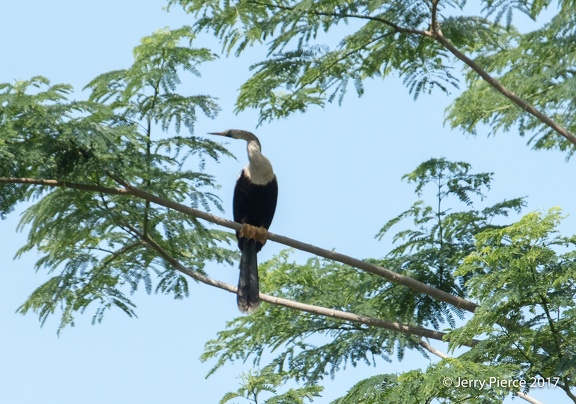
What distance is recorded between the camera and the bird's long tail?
752 centimetres

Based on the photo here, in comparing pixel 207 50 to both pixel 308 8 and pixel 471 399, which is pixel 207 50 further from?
pixel 471 399

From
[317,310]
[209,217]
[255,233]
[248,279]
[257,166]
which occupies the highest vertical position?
[257,166]

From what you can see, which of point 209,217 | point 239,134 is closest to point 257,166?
→ point 239,134

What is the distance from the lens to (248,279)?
25.1 feet

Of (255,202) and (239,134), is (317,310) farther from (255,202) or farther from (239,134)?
(239,134)

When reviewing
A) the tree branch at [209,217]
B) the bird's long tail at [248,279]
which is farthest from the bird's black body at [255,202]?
the tree branch at [209,217]

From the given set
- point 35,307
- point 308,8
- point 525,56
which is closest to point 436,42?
point 525,56

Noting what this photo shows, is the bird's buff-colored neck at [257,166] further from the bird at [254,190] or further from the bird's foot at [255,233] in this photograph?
the bird's foot at [255,233]

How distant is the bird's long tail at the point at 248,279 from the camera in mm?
7516

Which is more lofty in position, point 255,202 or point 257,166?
point 257,166

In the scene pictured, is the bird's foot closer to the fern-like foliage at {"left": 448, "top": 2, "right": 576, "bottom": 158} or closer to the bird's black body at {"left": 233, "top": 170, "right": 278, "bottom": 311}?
the bird's black body at {"left": 233, "top": 170, "right": 278, "bottom": 311}

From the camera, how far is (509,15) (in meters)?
7.34

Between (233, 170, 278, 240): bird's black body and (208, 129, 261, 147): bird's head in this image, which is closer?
(208, 129, 261, 147): bird's head

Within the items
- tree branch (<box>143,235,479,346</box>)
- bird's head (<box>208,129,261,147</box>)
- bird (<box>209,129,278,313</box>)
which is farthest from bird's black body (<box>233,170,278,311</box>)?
bird's head (<box>208,129,261,147</box>)
